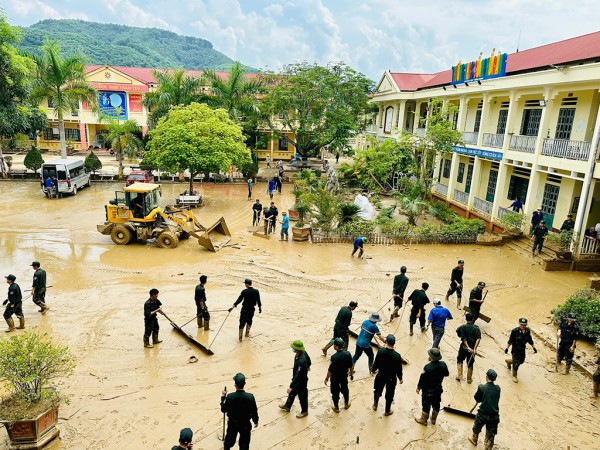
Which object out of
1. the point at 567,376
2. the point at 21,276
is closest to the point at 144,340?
the point at 21,276

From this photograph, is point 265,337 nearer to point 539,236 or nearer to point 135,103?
point 539,236

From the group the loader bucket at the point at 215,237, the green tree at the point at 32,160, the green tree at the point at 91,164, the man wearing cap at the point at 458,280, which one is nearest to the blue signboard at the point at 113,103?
the green tree at the point at 32,160

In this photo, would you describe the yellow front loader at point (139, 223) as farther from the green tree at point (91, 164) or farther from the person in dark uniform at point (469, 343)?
the green tree at point (91, 164)

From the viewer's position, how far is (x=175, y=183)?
101 ft

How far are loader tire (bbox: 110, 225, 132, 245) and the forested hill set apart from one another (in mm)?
60116

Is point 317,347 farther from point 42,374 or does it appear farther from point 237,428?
point 42,374

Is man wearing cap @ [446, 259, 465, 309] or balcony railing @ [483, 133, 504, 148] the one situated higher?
balcony railing @ [483, 133, 504, 148]

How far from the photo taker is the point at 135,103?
1629 inches

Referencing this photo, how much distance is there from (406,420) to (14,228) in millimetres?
18595

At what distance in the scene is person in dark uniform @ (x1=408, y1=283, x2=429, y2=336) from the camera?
9938 mm

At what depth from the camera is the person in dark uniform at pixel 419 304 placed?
391 inches

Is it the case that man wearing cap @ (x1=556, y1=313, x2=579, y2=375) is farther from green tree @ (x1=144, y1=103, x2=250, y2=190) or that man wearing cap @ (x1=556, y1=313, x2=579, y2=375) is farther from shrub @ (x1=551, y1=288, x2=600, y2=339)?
green tree @ (x1=144, y1=103, x2=250, y2=190)

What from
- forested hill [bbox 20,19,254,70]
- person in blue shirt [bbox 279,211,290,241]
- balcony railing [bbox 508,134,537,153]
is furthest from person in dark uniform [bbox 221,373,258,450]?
forested hill [bbox 20,19,254,70]

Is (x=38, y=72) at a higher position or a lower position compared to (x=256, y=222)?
higher
